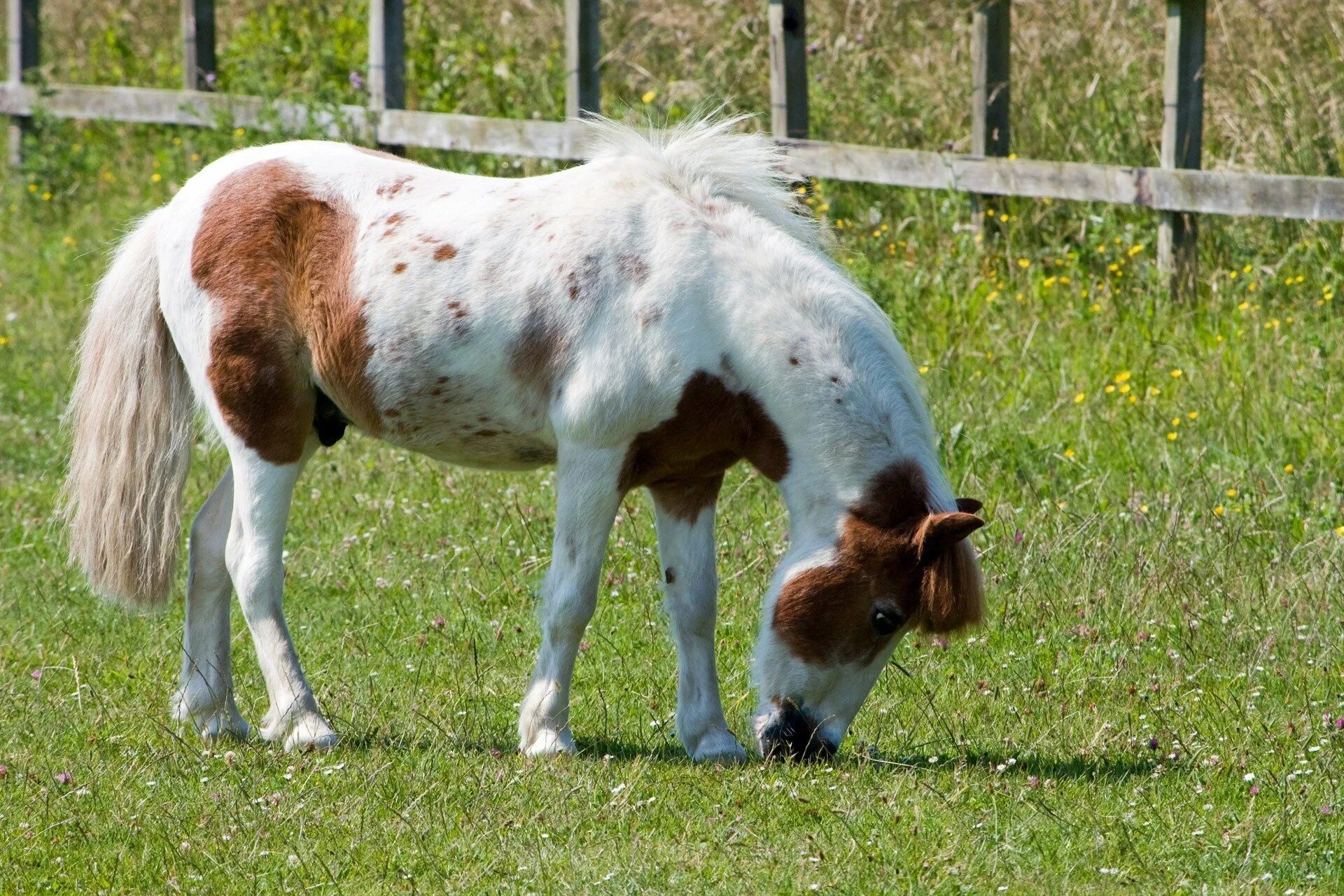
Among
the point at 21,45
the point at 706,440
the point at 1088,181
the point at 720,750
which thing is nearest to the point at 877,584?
the point at 706,440

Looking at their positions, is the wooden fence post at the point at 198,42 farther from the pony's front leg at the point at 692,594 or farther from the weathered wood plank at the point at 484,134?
the pony's front leg at the point at 692,594

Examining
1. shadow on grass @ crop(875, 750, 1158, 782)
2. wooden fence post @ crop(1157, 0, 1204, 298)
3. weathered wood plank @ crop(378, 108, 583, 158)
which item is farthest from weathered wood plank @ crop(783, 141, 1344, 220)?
shadow on grass @ crop(875, 750, 1158, 782)

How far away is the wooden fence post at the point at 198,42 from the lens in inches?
481

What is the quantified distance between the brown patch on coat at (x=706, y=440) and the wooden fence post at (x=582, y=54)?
5.78 m

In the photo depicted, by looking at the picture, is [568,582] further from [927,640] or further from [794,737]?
[927,640]

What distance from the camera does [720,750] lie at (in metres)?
4.62

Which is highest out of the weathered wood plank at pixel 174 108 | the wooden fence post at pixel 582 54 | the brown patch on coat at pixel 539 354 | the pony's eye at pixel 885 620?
the wooden fence post at pixel 582 54

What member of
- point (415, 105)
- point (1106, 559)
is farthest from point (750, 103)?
point (1106, 559)

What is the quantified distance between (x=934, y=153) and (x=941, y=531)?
16.8ft

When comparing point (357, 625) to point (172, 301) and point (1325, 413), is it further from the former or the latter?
point (1325, 413)

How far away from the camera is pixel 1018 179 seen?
8.44 metres

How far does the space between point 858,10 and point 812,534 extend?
25.8ft

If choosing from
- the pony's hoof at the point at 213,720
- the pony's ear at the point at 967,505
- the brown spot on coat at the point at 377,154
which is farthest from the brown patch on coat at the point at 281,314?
the pony's ear at the point at 967,505

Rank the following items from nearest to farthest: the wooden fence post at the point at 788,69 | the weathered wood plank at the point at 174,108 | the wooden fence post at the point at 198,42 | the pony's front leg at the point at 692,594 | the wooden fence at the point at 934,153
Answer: the pony's front leg at the point at 692,594 → the wooden fence at the point at 934,153 → the wooden fence post at the point at 788,69 → the weathered wood plank at the point at 174,108 → the wooden fence post at the point at 198,42
